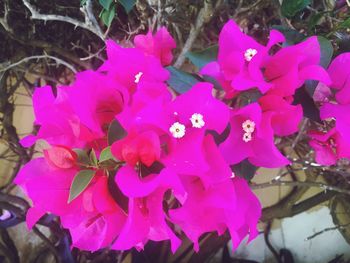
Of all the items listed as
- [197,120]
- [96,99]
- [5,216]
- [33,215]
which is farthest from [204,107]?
[5,216]

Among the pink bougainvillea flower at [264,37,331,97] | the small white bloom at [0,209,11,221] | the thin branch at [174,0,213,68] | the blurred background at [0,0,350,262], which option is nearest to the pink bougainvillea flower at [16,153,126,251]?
the pink bougainvillea flower at [264,37,331,97]

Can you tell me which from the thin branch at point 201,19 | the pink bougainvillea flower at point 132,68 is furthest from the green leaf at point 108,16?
the pink bougainvillea flower at point 132,68

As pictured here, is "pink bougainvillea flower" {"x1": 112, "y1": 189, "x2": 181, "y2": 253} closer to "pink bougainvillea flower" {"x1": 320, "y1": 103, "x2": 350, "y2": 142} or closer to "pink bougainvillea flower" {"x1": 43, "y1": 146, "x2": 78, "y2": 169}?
"pink bougainvillea flower" {"x1": 43, "y1": 146, "x2": 78, "y2": 169}

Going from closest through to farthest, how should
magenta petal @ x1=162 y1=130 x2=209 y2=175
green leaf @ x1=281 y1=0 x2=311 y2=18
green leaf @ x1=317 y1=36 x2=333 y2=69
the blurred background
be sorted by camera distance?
1. magenta petal @ x1=162 y1=130 x2=209 y2=175
2. green leaf @ x1=317 y1=36 x2=333 y2=69
3. green leaf @ x1=281 y1=0 x2=311 y2=18
4. the blurred background

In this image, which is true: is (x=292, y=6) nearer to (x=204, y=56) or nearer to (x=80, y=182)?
(x=204, y=56)

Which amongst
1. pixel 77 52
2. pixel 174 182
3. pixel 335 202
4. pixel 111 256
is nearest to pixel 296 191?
pixel 335 202

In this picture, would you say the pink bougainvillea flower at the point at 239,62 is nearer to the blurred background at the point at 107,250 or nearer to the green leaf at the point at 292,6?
the green leaf at the point at 292,6

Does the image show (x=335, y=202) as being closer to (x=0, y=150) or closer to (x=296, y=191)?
(x=296, y=191)
